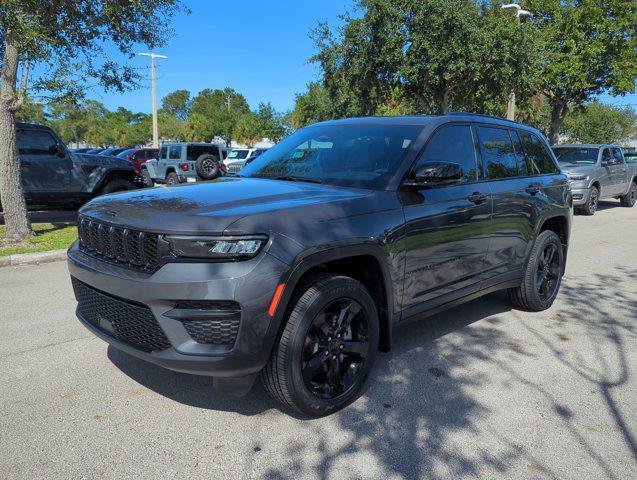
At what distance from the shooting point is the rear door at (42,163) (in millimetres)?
10195

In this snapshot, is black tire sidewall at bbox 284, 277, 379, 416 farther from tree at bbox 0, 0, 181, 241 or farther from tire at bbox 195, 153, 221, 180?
tree at bbox 0, 0, 181, 241

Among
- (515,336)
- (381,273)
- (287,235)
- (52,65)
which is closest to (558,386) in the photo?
(515,336)

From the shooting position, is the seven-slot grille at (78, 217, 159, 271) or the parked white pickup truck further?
the parked white pickup truck

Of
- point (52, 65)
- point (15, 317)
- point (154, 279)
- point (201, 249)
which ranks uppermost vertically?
point (52, 65)

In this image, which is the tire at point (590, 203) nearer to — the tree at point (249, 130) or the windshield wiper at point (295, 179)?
the windshield wiper at point (295, 179)

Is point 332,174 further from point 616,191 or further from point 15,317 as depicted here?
point 616,191

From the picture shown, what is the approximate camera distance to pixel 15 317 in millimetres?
4906

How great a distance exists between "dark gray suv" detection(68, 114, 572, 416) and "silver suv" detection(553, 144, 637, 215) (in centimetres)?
1014

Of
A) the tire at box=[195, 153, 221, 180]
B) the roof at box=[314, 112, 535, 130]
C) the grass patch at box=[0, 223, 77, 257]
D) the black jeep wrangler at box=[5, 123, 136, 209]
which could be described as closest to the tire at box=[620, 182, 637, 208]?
the roof at box=[314, 112, 535, 130]

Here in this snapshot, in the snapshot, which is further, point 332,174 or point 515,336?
point 515,336

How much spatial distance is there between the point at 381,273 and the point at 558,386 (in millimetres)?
1515

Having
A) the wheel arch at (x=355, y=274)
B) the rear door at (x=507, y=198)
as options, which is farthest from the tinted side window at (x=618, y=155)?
the wheel arch at (x=355, y=274)

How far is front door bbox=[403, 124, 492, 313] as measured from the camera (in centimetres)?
353

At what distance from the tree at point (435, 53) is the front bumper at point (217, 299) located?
1490 cm
